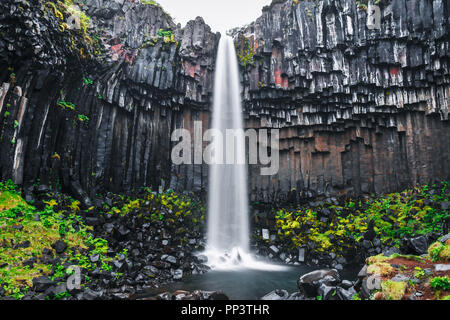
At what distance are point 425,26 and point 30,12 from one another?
20411 mm

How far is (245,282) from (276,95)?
12556mm

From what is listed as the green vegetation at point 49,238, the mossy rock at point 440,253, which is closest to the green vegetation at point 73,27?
the green vegetation at point 49,238

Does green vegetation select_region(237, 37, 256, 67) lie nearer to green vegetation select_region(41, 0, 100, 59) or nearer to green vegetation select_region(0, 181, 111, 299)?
green vegetation select_region(41, 0, 100, 59)

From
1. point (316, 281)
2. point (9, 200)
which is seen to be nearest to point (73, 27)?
point (9, 200)

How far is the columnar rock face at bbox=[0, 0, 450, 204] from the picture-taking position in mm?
13867

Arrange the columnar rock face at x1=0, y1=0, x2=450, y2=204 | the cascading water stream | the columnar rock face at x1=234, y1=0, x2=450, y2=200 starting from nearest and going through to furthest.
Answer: the columnar rock face at x1=0, y1=0, x2=450, y2=204
the columnar rock face at x1=234, y1=0, x2=450, y2=200
the cascading water stream

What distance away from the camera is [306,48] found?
58.5ft

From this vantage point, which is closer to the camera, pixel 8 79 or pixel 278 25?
pixel 8 79

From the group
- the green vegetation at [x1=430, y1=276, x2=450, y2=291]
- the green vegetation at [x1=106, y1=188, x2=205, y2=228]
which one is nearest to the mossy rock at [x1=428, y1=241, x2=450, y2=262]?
the green vegetation at [x1=430, y1=276, x2=450, y2=291]

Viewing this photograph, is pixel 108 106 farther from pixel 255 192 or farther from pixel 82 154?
pixel 255 192

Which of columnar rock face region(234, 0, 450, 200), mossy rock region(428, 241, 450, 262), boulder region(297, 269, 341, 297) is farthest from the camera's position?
columnar rock face region(234, 0, 450, 200)

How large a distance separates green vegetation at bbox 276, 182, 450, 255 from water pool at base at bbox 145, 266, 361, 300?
1917 millimetres

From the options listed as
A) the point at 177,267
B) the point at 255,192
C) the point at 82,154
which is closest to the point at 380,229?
the point at 255,192

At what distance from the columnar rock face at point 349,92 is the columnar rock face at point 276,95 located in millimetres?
69
